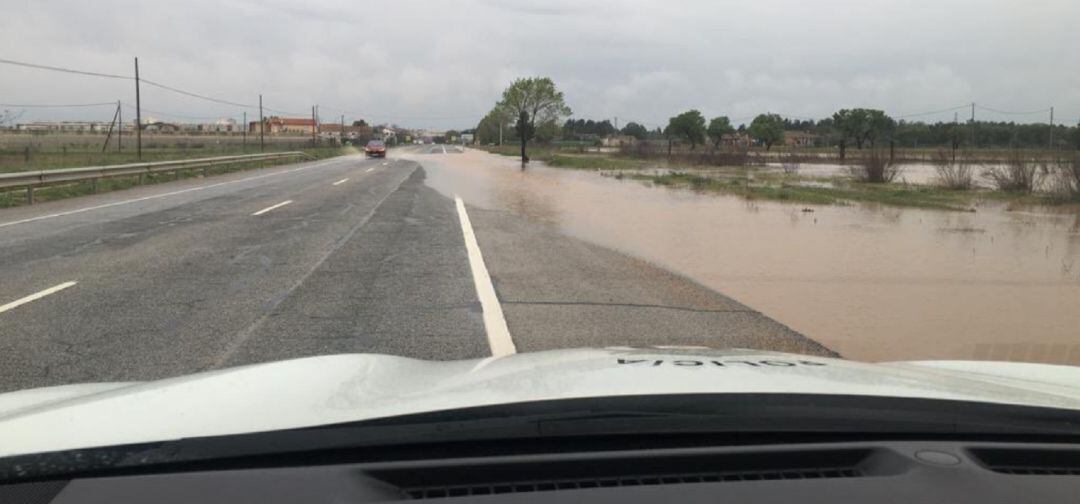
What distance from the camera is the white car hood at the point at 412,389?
2.46 m

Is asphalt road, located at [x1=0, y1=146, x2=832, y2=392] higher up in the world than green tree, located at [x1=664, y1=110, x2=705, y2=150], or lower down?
A: lower down

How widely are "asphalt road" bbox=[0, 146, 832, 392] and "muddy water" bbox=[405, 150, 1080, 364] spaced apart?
32.2 inches

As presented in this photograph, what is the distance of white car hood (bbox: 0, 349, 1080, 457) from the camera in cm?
246

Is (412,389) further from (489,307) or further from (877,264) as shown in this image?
(877,264)

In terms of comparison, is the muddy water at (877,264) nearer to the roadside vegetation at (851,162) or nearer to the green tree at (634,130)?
the roadside vegetation at (851,162)

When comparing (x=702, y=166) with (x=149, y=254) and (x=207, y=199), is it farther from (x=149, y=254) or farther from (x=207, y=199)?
(x=149, y=254)

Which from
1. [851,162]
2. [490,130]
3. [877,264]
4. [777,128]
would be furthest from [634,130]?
[877,264]

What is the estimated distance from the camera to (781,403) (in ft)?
8.42

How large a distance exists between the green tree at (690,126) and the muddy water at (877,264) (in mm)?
64548

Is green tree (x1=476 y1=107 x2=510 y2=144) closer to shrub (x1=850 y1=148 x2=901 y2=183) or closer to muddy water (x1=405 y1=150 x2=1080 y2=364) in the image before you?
shrub (x1=850 y1=148 x2=901 y2=183)

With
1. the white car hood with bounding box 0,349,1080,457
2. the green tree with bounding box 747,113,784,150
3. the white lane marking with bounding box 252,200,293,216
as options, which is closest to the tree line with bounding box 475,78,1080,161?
the green tree with bounding box 747,113,784,150

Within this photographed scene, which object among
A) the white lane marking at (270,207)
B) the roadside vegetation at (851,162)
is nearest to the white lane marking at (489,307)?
the white lane marking at (270,207)

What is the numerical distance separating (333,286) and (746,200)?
1600 centimetres

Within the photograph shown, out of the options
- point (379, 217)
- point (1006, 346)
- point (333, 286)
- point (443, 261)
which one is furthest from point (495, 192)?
point (1006, 346)
